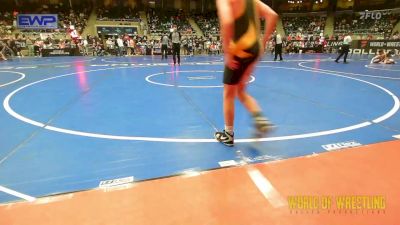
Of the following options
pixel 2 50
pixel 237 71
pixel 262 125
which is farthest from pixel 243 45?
pixel 2 50

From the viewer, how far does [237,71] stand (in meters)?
2.69

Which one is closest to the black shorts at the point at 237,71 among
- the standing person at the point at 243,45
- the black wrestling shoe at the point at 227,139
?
the standing person at the point at 243,45

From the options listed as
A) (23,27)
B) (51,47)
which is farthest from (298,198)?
(23,27)

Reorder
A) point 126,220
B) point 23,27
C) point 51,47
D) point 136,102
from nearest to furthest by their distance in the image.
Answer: point 126,220 < point 136,102 < point 51,47 < point 23,27

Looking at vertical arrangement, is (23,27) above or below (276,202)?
above

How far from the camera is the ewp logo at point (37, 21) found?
24.7 meters

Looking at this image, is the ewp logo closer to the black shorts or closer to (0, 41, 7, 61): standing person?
(0, 41, 7, 61): standing person

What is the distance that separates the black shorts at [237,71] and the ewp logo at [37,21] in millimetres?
27457

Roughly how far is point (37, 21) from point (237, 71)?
28091mm

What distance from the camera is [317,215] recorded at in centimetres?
181

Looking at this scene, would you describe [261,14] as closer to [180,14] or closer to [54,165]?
[54,165]

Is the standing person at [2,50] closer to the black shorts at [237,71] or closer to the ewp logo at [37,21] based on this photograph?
the ewp logo at [37,21]

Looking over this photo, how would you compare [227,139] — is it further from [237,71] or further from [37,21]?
[37,21]

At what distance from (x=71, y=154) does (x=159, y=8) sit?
33203 mm
